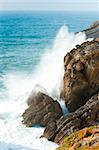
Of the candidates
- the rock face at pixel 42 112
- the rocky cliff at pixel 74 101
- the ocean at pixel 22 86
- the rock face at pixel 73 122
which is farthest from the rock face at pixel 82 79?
the ocean at pixel 22 86

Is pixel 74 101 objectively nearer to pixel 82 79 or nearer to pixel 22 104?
pixel 82 79

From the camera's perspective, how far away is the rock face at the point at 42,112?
29.8 metres

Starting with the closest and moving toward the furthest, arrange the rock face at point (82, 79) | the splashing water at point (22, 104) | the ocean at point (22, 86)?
the splashing water at point (22, 104), the ocean at point (22, 86), the rock face at point (82, 79)

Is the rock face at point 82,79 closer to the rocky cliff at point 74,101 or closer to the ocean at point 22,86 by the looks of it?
the rocky cliff at point 74,101

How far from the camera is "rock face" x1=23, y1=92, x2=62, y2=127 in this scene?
29812mm

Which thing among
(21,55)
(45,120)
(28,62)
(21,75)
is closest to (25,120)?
(45,120)

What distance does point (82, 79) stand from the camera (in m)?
31.1

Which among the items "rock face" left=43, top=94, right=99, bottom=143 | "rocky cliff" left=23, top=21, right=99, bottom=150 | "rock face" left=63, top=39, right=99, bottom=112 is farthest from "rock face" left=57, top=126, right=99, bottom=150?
"rock face" left=63, top=39, right=99, bottom=112

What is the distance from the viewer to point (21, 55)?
2606 inches

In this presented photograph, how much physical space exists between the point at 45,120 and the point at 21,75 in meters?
19.5

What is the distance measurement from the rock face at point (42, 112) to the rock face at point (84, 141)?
11.0 metres

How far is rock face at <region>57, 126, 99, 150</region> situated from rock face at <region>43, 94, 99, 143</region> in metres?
8.26

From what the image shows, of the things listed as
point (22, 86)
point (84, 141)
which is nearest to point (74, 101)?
point (22, 86)

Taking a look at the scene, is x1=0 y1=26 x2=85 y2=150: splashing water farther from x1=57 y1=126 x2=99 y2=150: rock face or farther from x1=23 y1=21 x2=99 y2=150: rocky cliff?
x1=57 y1=126 x2=99 y2=150: rock face
